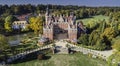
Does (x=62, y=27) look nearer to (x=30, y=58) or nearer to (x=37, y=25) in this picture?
(x=37, y=25)

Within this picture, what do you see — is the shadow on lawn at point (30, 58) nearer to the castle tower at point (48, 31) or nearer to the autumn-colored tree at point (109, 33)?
the castle tower at point (48, 31)

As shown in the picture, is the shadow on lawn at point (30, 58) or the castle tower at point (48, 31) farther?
the castle tower at point (48, 31)

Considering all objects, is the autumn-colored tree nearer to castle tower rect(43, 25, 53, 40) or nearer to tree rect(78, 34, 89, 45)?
tree rect(78, 34, 89, 45)

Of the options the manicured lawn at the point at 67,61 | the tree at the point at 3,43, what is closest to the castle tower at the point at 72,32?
the manicured lawn at the point at 67,61

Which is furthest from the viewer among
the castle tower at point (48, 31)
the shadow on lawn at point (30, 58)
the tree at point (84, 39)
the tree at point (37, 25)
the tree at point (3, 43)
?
the tree at point (37, 25)

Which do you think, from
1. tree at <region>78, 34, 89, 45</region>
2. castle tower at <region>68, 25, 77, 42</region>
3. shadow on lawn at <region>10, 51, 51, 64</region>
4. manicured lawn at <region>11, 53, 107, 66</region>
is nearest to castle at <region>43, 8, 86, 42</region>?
castle tower at <region>68, 25, 77, 42</region>

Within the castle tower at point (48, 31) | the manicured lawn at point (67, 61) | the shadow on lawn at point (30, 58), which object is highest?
the castle tower at point (48, 31)

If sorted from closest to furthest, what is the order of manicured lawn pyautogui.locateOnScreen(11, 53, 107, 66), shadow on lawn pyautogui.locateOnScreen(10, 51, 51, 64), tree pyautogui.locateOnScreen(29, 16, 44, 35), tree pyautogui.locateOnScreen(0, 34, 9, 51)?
1. manicured lawn pyautogui.locateOnScreen(11, 53, 107, 66)
2. shadow on lawn pyautogui.locateOnScreen(10, 51, 51, 64)
3. tree pyautogui.locateOnScreen(0, 34, 9, 51)
4. tree pyautogui.locateOnScreen(29, 16, 44, 35)

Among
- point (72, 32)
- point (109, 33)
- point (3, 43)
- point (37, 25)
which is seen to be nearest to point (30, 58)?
point (3, 43)

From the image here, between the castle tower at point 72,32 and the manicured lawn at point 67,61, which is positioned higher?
the castle tower at point 72,32
